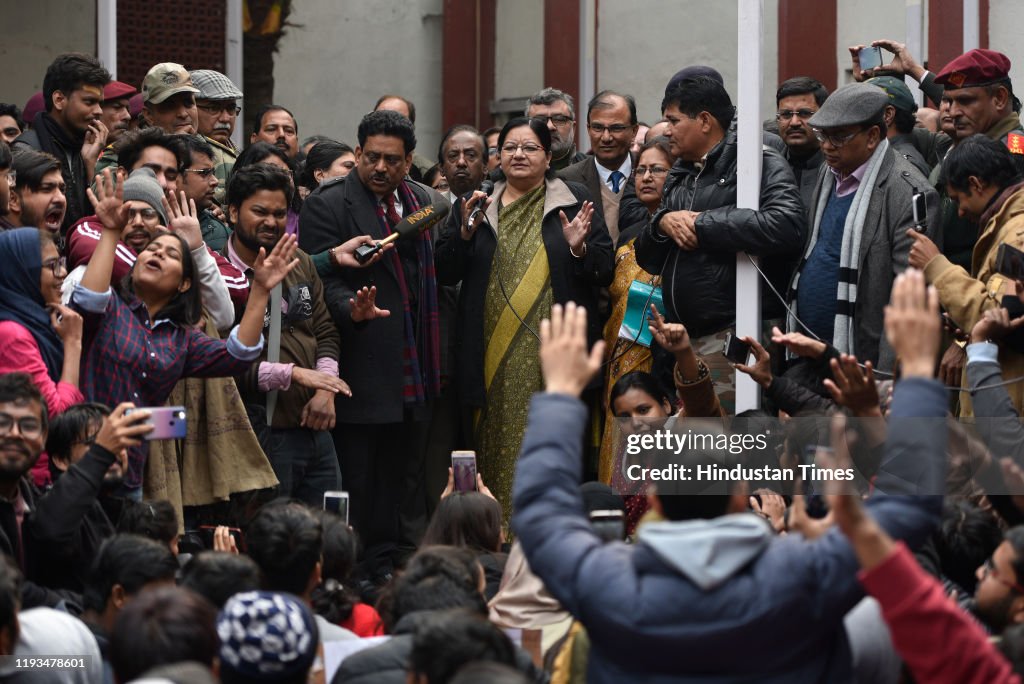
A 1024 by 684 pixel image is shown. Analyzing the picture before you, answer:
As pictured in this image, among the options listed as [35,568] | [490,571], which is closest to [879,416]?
[490,571]

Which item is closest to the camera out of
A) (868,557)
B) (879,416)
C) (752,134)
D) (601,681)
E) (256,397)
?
(868,557)

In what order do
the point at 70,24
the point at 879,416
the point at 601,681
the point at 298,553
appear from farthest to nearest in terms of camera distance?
the point at 70,24 < the point at 879,416 < the point at 298,553 < the point at 601,681

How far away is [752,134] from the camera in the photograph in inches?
240

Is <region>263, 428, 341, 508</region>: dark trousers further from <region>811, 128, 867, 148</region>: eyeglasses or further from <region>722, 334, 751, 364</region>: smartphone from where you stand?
<region>811, 128, 867, 148</region>: eyeglasses

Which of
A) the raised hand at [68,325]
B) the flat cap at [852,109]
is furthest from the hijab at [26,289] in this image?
the flat cap at [852,109]

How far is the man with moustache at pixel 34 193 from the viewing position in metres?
5.94

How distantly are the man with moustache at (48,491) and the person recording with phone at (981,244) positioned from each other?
2.72 meters

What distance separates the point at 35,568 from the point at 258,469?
1483mm

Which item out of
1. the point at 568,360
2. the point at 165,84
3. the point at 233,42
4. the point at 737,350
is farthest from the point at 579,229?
the point at 233,42

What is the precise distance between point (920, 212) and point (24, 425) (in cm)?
317

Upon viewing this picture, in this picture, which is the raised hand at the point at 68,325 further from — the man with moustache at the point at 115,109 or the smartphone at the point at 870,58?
the smartphone at the point at 870,58

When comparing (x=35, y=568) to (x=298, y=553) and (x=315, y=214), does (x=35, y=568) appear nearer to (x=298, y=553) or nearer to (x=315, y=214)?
(x=298, y=553)

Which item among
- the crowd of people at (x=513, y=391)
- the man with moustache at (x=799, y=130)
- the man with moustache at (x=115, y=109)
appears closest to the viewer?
the crowd of people at (x=513, y=391)

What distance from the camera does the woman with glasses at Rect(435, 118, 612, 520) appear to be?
6930mm
